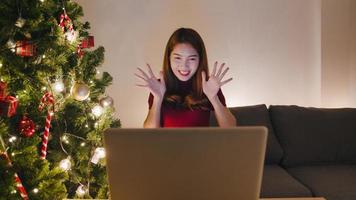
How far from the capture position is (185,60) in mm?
1761

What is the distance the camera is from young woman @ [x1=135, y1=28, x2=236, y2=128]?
1.76 metres

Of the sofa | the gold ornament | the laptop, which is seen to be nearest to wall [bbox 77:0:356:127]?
the sofa

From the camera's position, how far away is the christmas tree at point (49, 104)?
1.36 meters

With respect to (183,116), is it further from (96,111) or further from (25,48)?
(25,48)

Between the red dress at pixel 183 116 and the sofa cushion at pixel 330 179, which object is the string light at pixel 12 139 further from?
the sofa cushion at pixel 330 179

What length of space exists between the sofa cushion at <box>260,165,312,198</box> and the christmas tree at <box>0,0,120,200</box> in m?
0.94

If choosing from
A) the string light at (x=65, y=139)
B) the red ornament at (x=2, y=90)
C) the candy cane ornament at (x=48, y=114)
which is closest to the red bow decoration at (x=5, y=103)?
the red ornament at (x=2, y=90)

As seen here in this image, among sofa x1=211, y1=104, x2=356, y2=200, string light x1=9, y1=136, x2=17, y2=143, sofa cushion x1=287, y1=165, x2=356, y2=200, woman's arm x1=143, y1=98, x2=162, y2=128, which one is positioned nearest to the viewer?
string light x1=9, y1=136, x2=17, y2=143

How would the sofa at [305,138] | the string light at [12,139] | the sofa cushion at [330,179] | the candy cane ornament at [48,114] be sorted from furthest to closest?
the sofa at [305,138], the sofa cushion at [330,179], the candy cane ornament at [48,114], the string light at [12,139]

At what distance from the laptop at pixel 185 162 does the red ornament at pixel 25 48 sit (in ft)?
2.26

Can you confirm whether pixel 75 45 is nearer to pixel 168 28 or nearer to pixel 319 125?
pixel 168 28

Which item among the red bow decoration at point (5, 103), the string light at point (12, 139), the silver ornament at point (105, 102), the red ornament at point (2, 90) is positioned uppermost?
the red ornament at point (2, 90)

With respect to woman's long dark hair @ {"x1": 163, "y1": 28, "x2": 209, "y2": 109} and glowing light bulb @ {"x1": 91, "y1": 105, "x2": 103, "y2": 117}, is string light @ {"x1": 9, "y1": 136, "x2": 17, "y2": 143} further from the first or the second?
woman's long dark hair @ {"x1": 163, "y1": 28, "x2": 209, "y2": 109}

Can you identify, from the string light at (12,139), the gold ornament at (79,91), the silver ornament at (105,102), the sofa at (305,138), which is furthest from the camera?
the sofa at (305,138)
